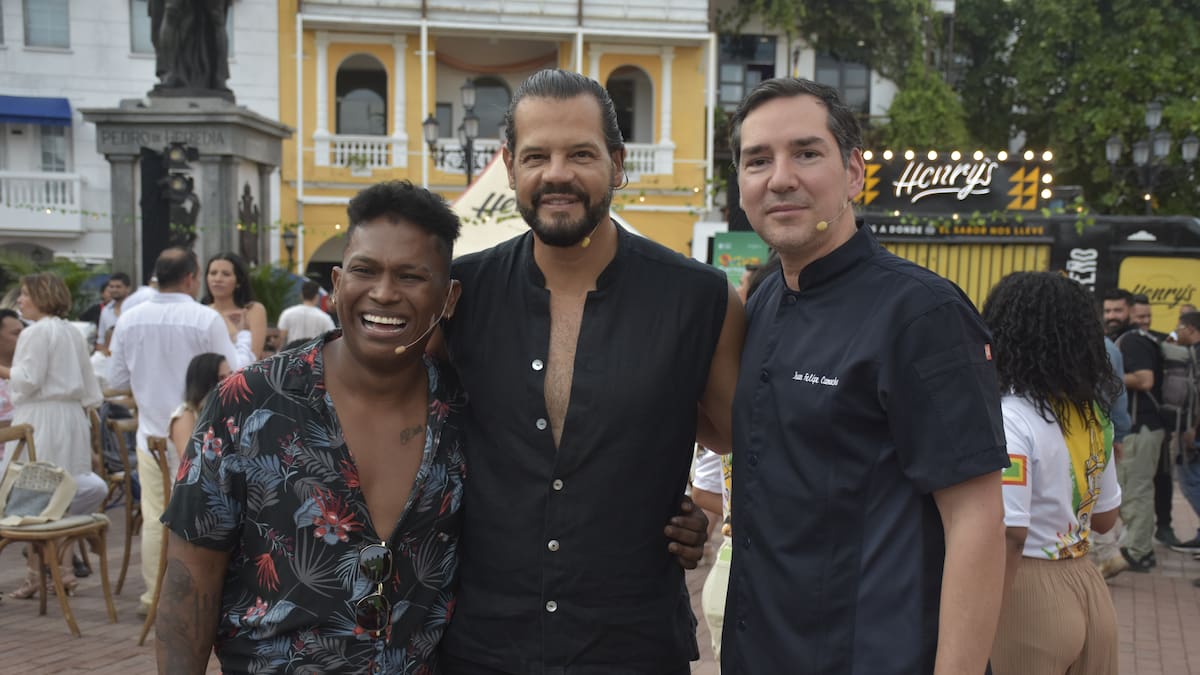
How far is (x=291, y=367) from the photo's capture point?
2.49 metres

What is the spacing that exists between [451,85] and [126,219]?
1442 centimetres

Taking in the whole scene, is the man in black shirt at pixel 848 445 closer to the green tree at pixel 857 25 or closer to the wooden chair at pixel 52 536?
the wooden chair at pixel 52 536

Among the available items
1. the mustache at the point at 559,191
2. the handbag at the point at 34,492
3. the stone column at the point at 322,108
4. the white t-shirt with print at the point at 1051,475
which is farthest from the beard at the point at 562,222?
the stone column at the point at 322,108

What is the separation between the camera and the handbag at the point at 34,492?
20.2 ft

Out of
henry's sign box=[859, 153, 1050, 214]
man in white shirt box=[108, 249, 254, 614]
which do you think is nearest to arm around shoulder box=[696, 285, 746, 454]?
man in white shirt box=[108, 249, 254, 614]

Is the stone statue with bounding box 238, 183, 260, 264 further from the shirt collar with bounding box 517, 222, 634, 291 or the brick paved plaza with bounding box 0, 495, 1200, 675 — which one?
the shirt collar with bounding box 517, 222, 634, 291

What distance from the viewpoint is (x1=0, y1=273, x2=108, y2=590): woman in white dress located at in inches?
268

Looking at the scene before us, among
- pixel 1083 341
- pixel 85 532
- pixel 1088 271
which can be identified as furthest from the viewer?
pixel 1088 271

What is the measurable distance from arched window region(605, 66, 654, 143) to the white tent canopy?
17.5 meters

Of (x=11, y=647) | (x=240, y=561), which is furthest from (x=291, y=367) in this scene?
(x=11, y=647)

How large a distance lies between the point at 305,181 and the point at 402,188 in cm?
2234

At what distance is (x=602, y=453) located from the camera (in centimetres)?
254

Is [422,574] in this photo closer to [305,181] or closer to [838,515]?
[838,515]

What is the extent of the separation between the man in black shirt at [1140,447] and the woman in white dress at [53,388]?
722 centimetres
